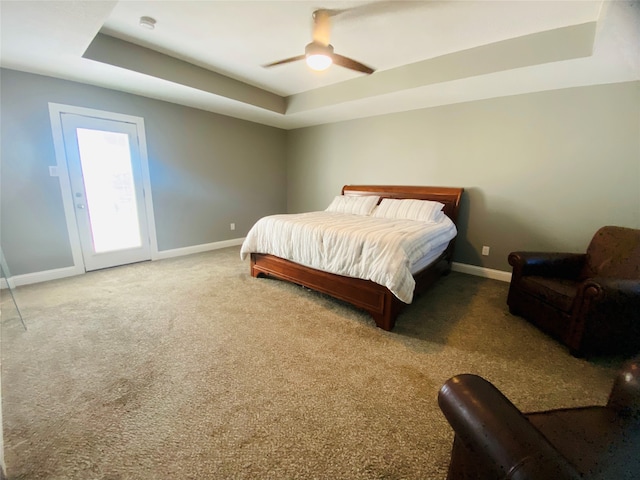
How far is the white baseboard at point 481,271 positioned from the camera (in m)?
3.40

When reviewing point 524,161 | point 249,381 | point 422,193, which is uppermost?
point 524,161

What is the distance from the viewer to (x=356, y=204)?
3992 mm

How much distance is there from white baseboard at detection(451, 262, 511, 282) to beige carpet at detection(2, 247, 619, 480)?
2.53ft

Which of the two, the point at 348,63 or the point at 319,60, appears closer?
the point at 319,60

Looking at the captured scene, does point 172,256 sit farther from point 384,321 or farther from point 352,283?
point 384,321

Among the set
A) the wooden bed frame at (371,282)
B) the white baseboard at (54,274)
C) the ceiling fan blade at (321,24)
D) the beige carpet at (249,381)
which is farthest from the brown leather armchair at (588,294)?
the white baseboard at (54,274)

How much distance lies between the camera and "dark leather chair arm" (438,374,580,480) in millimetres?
604

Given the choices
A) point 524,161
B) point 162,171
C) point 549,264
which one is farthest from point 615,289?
point 162,171

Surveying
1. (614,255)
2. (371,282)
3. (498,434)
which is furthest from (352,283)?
(614,255)

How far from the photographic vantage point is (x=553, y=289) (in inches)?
81.9

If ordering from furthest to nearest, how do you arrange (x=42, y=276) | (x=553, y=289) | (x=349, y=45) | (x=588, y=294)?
(x=42, y=276) → (x=349, y=45) → (x=553, y=289) → (x=588, y=294)

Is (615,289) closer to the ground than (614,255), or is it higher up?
closer to the ground

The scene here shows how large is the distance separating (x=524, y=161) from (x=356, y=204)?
2.11m

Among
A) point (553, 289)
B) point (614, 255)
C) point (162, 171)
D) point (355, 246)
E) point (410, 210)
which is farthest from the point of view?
point (162, 171)
